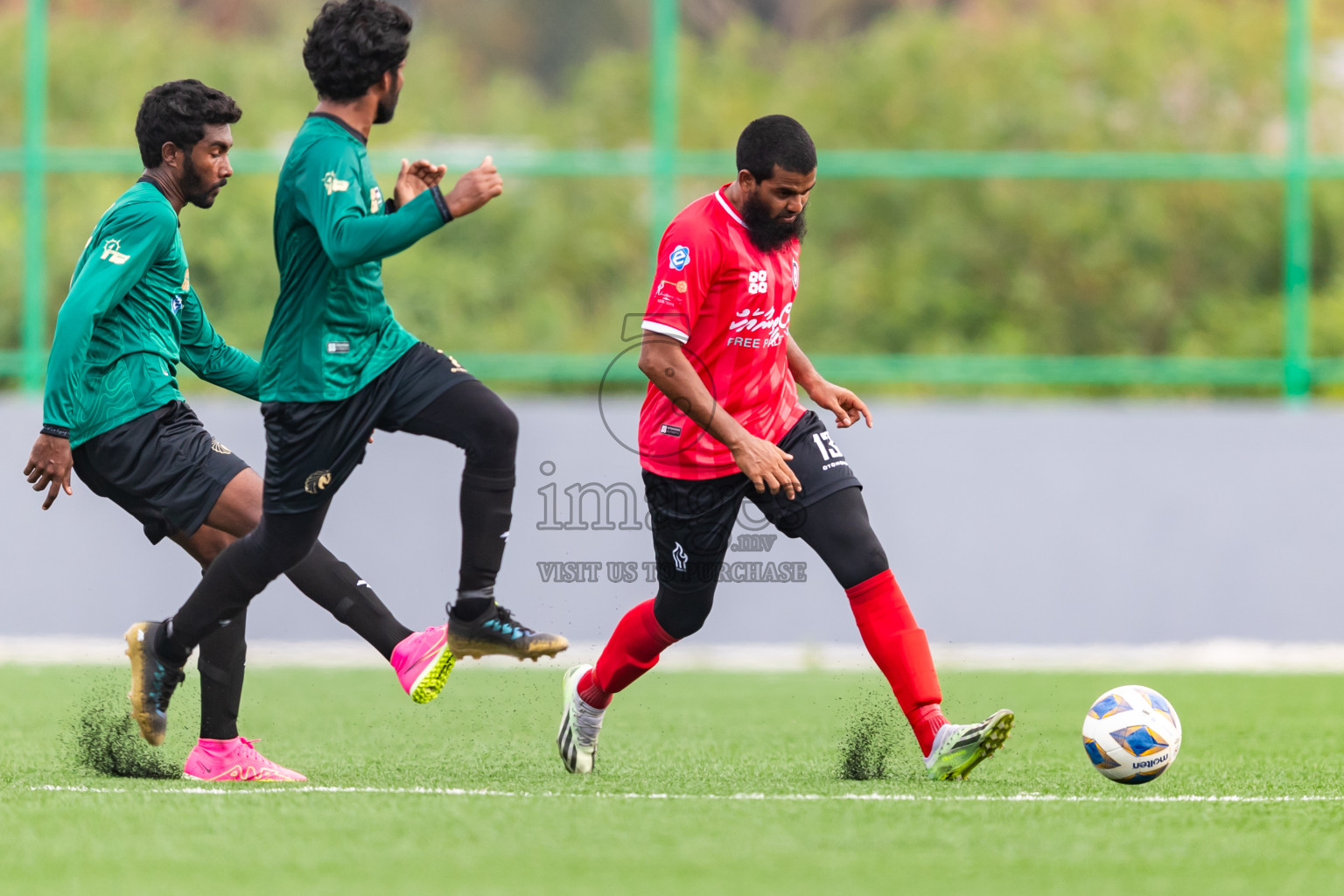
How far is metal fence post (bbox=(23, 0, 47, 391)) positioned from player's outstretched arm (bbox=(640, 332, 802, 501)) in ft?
23.9

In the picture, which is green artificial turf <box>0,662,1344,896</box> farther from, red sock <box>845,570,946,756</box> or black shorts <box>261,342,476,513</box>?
black shorts <box>261,342,476,513</box>

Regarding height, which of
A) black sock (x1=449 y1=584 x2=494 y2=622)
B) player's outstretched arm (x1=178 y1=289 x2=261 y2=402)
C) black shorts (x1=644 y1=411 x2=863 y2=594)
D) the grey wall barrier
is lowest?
the grey wall barrier

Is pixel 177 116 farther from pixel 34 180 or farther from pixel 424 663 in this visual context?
pixel 34 180

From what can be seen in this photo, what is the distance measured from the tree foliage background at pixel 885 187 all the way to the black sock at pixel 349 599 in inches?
249

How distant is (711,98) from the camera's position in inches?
564

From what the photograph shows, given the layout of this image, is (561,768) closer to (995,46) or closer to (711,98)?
(711,98)

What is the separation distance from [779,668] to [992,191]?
486 cm

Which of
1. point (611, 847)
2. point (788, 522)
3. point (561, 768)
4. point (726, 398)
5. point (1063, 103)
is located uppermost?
point (1063, 103)

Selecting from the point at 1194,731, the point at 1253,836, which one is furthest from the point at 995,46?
the point at 1253,836

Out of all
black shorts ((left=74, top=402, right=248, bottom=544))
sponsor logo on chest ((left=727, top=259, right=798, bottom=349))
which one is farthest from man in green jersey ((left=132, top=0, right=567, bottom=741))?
sponsor logo on chest ((left=727, top=259, right=798, bottom=349))

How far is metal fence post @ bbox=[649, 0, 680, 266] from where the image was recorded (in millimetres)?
11445

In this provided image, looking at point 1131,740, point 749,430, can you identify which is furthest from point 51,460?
point 1131,740

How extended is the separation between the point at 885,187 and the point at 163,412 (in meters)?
8.64

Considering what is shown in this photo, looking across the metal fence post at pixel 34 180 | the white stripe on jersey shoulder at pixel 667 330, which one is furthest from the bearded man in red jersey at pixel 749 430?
the metal fence post at pixel 34 180
